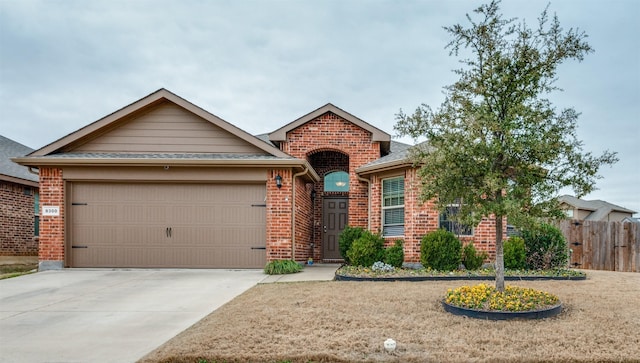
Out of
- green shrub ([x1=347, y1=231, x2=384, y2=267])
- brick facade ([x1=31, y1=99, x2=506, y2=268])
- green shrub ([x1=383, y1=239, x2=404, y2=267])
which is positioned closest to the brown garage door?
brick facade ([x1=31, y1=99, x2=506, y2=268])

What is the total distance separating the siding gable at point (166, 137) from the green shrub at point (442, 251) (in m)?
4.96

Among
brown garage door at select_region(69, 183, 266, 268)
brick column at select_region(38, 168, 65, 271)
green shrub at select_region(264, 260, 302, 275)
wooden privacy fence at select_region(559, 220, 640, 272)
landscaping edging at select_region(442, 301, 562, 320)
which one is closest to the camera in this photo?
landscaping edging at select_region(442, 301, 562, 320)

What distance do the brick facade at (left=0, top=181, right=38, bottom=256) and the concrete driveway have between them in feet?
15.5

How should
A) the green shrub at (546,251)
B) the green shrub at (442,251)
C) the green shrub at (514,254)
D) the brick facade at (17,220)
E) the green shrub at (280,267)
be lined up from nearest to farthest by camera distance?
the green shrub at (442,251), the green shrub at (514,254), the green shrub at (280,267), the green shrub at (546,251), the brick facade at (17,220)

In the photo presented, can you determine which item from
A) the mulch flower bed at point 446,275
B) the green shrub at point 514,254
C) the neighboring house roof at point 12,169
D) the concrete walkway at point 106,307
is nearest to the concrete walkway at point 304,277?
the concrete walkway at point 106,307

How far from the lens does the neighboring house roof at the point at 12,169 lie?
49.0ft

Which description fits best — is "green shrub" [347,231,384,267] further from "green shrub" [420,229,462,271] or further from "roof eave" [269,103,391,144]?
"roof eave" [269,103,391,144]

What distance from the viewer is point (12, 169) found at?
51.6ft

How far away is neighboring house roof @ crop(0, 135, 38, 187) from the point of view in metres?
14.9

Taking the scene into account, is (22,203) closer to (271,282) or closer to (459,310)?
(271,282)

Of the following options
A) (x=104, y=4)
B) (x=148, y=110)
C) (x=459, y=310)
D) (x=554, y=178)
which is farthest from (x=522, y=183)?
(x=104, y=4)

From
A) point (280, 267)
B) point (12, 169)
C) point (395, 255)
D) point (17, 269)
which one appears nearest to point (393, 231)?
point (395, 255)

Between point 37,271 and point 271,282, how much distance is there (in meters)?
6.46

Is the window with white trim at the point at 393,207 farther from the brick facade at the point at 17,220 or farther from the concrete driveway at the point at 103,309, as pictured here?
the brick facade at the point at 17,220
